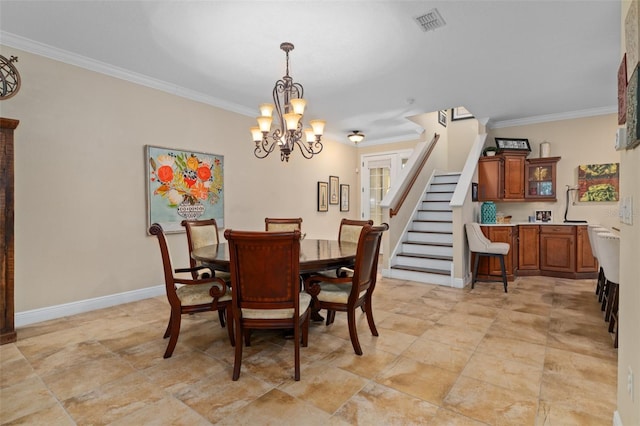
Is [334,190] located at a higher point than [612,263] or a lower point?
higher

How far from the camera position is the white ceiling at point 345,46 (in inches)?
102

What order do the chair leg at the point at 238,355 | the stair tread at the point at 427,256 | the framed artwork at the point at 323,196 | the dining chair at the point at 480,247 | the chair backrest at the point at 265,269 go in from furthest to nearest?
the framed artwork at the point at 323,196
the stair tread at the point at 427,256
the dining chair at the point at 480,247
the chair leg at the point at 238,355
the chair backrest at the point at 265,269

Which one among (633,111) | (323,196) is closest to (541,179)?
(323,196)

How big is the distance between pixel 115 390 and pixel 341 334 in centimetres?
173

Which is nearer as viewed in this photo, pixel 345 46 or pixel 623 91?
pixel 623 91

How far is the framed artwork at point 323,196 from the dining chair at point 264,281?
15.0 feet

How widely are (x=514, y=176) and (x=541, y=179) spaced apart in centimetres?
47

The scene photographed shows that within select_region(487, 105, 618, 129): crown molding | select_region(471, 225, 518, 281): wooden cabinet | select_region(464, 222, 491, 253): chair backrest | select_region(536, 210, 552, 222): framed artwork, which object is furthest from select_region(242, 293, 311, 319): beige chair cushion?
select_region(487, 105, 618, 129): crown molding

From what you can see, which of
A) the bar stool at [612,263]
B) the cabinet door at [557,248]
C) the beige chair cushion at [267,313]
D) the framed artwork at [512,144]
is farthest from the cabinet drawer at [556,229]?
the beige chair cushion at [267,313]

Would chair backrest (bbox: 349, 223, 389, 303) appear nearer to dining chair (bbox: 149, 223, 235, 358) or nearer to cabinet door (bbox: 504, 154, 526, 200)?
dining chair (bbox: 149, 223, 235, 358)

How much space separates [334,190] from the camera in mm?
7121

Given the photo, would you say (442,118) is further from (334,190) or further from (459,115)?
(334,190)

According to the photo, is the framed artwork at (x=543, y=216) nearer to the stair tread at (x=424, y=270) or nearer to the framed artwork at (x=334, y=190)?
the stair tread at (x=424, y=270)

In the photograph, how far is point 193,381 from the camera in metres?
2.14
